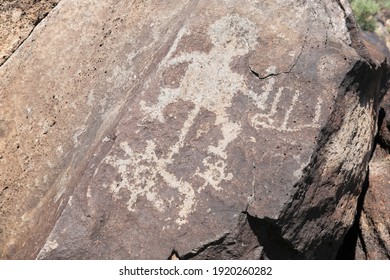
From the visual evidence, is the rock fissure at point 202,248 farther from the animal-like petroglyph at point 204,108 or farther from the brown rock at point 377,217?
the brown rock at point 377,217

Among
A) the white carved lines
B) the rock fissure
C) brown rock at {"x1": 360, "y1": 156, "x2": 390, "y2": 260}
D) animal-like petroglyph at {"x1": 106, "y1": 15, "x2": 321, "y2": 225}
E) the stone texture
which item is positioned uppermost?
the stone texture

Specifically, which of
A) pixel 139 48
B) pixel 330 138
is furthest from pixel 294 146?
pixel 139 48

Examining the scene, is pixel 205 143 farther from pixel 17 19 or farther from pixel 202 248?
pixel 17 19

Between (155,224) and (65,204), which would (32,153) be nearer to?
(65,204)

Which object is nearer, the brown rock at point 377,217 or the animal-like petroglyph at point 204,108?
the animal-like petroglyph at point 204,108

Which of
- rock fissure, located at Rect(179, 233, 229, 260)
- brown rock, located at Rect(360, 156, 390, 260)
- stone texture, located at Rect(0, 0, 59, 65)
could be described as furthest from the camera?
stone texture, located at Rect(0, 0, 59, 65)

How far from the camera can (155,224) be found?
1.84m

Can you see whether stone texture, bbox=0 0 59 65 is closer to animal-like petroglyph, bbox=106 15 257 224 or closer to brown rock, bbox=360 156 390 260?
animal-like petroglyph, bbox=106 15 257 224

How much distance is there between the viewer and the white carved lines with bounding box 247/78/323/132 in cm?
191

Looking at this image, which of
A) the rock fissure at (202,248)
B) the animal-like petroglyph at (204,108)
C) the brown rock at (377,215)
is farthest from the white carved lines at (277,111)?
the brown rock at (377,215)

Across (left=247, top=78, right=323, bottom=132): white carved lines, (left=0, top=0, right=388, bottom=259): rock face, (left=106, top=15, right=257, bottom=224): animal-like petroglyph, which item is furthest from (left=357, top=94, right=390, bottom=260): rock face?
(left=106, top=15, right=257, bottom=224): animal-like petroglyph

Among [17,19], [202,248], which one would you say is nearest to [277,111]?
[202,248]

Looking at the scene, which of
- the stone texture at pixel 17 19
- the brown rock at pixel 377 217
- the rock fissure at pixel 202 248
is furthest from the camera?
the stone texture at pixel 17 19

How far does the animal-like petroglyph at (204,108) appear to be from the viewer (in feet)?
6.10
